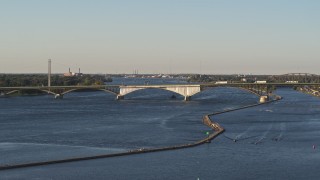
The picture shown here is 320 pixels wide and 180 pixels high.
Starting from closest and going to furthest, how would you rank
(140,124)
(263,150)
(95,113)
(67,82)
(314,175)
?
1. (314,175)
2. (263,150)
3. (140,124)
4. (95,113)
5. (67,82)

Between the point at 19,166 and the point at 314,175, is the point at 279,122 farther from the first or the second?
the point at 19,166

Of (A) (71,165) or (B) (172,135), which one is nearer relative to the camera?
(A) (71,165)

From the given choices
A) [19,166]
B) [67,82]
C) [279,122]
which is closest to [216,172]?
[19,166]

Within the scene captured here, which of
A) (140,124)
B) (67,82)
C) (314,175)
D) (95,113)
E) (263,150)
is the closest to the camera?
(314,175)

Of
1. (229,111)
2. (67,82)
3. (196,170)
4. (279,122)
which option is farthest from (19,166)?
(67,82)

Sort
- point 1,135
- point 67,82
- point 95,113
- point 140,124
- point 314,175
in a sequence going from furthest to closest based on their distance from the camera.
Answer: point 67,82 < point 95,113 < point 140,124 < point 1,135 < point 314,175

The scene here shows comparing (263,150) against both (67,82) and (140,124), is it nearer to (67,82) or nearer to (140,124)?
(140,124)
